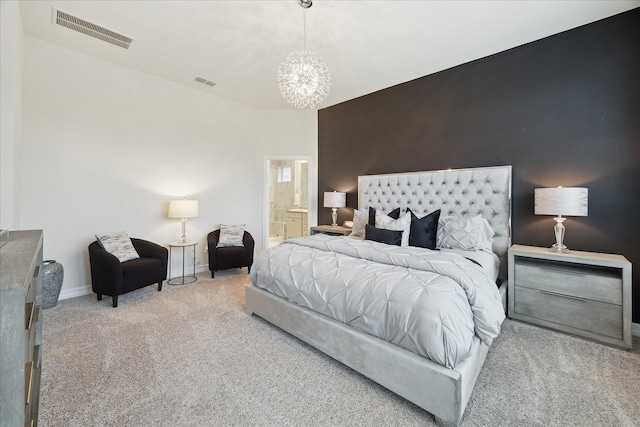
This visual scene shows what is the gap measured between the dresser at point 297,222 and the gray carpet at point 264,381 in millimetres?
4315

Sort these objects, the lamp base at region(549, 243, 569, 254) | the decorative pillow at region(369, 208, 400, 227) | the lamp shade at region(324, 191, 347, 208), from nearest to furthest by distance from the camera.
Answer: the lamp base at region(549, 243, 569, 254) → the decorative pillow at region(369, 208, 400, 227) → the lamp shade at region(324, 191, 347, 208)

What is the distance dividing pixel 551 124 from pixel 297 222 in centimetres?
545

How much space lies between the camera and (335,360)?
2.19m

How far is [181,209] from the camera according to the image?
4.09 metres

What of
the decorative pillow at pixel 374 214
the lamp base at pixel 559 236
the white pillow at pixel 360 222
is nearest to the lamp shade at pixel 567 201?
the lamp base at pixel 559 236

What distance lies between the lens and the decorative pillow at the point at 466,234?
314 centimetres

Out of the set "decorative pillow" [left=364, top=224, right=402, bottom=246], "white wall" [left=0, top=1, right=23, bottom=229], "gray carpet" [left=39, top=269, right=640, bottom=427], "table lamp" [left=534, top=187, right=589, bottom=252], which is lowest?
"gray carpet" [left=39, top=269, right=640, bottom=427]

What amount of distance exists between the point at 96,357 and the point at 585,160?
491cm

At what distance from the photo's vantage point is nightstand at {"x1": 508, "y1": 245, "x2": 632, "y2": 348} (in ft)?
7.67

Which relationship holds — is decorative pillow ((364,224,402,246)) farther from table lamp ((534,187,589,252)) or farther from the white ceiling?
the white ceiling

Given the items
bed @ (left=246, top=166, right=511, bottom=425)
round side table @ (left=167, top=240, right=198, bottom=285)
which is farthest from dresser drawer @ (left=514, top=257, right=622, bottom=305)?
round side table @ (left=167, top=240, right=198, bottom=285)

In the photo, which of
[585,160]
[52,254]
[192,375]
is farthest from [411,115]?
[52,254]

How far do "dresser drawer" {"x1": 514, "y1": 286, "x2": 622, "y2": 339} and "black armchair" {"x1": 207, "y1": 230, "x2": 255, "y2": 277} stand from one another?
3.63 meters

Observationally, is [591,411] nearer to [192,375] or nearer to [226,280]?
[192,375]
